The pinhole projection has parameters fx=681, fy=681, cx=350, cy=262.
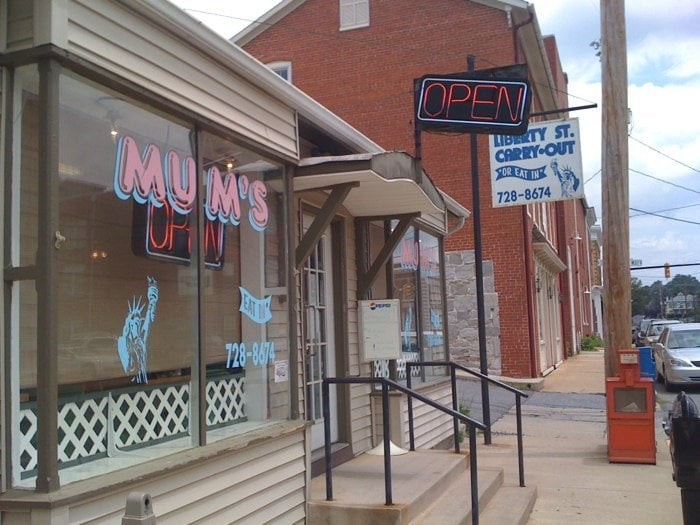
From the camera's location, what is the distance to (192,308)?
4.11m

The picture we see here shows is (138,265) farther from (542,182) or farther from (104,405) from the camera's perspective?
(542,182)

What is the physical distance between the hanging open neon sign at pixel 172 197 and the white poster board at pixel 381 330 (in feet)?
8.14

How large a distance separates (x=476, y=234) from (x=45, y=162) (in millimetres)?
A: 7189

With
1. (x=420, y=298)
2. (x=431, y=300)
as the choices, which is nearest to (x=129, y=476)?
(x=420, y=298)

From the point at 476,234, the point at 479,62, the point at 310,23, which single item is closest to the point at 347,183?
the point at 476,234

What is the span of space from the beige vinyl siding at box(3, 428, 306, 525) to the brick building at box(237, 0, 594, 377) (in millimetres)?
11880

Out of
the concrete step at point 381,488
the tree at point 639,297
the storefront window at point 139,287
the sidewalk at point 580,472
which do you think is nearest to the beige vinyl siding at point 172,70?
the storefront window at point 139,287

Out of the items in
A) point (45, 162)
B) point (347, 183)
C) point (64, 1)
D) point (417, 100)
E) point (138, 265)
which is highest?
point (417, 100)

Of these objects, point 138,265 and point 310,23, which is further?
point 310,23

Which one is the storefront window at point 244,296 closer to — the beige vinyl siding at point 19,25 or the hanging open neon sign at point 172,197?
the hanging open neon sign at point 172,197

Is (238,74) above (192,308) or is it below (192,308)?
above

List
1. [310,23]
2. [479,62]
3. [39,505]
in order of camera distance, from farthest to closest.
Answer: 1. [310,23]
2. [479,62]
3. [39,505]

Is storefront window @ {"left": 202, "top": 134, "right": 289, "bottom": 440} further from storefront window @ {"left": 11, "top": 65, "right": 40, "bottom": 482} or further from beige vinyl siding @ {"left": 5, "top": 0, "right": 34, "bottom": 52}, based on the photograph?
beige vinyl siding @ {"left": 5, "top": 0, "right": 34, "bottom": 52}

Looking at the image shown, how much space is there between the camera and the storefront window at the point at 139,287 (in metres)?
3.21
